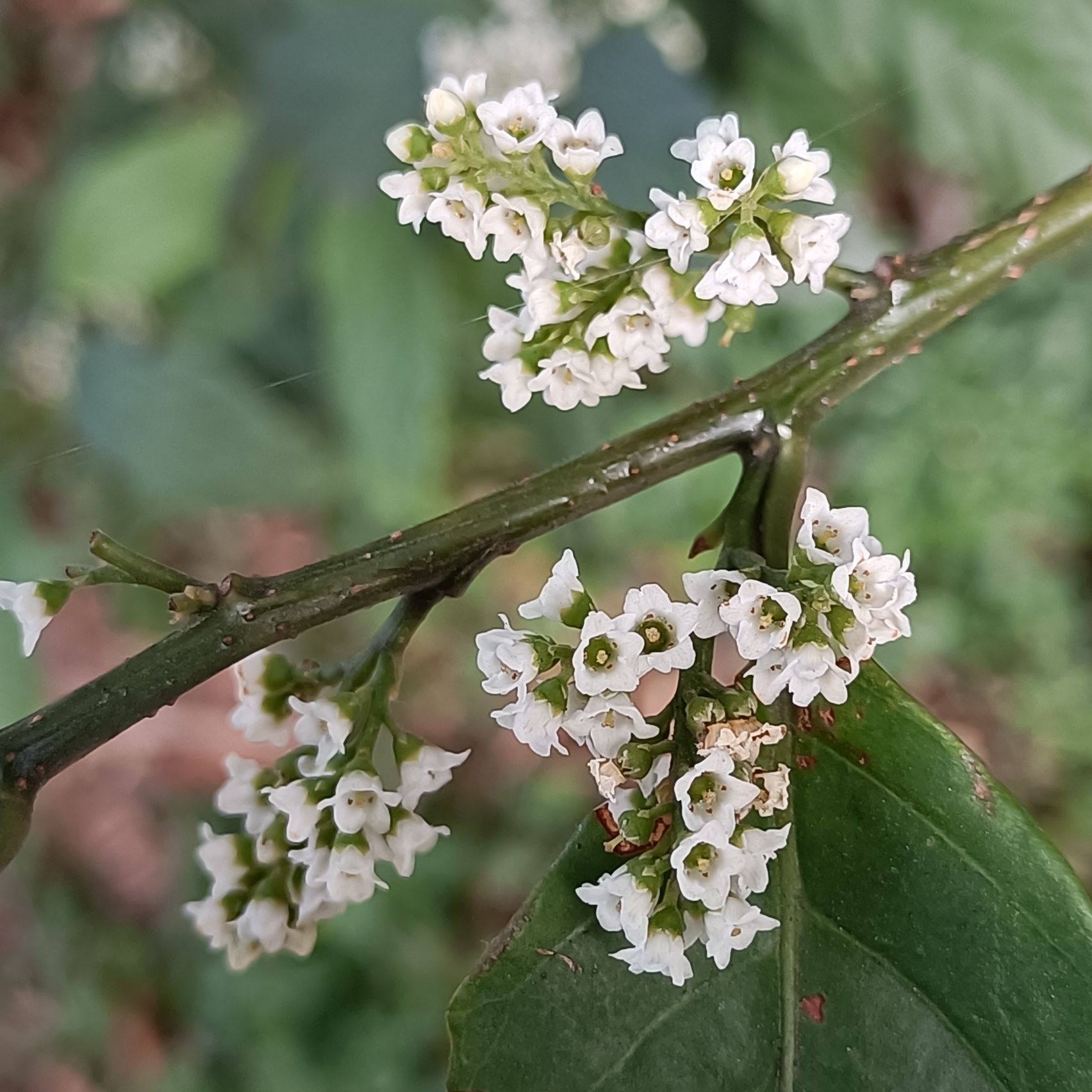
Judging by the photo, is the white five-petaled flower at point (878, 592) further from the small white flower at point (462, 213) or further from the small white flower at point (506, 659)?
the small white flower at point (462, 213)

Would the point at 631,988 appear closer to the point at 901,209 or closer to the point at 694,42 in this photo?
the point at 694,42

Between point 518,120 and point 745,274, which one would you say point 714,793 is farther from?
point 518,120

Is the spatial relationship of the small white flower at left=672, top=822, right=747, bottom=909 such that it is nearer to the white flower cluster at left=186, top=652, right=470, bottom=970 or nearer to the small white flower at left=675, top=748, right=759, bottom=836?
the small white flower at left=675, top=748, right=759, bottom=836

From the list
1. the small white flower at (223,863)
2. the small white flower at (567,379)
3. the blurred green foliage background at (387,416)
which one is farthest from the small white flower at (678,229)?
the blurred green foliage background at (387,416)

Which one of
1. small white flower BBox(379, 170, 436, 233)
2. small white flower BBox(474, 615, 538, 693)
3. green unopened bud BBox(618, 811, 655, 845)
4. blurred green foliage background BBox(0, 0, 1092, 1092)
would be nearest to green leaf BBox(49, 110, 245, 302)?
blurred green foliage background BBox(0, 0, 1092, 1092)

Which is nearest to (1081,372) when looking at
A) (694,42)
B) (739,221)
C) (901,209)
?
(901,209)

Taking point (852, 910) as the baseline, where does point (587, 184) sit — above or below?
above

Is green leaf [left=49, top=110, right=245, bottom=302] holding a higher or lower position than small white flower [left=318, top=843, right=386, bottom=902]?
lower
